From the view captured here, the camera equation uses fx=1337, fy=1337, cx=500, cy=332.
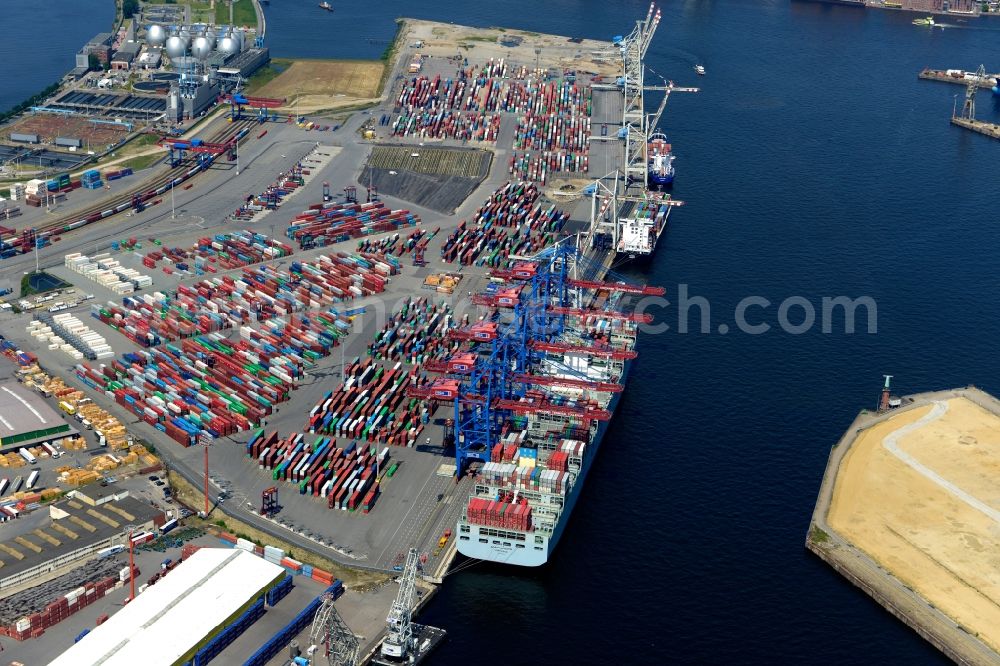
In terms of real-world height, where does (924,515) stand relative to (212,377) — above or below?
below

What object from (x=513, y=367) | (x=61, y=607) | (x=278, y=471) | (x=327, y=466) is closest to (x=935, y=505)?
(x=513, y=367)

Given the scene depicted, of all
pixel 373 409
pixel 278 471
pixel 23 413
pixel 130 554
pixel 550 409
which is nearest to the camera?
pixel 130 554

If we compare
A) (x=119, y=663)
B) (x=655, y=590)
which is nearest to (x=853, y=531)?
(x=655, y=590)

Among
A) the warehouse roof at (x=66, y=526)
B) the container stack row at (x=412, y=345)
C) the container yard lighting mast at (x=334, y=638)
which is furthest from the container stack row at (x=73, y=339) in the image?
the container yard lighting mast at (x=334, y=638)

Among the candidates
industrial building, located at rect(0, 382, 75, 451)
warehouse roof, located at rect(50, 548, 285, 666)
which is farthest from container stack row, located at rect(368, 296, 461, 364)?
warehouse roof, located at rect(50, 548, 285, 666)

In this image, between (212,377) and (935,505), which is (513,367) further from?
(935,505)

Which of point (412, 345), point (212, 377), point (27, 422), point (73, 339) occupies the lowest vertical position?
point (27, 422)

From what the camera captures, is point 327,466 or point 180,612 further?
point 327,466

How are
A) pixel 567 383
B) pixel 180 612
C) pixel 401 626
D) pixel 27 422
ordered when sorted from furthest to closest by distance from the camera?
pixel 567 383 < pixel 27 422 < pixel 401 626 < pixel 180 612
